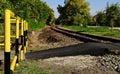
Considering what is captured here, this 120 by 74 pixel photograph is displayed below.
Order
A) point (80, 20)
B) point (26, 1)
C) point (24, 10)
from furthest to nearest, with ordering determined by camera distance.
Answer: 1. point (80, 20)
2. point (26, 1)
3. point (24, 10)

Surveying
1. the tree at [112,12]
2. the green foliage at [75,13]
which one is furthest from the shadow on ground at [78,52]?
the green foliage at [75,13]

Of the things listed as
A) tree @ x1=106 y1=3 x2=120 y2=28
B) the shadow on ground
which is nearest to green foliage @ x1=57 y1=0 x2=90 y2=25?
tree @ x1=106 y1=3 x2=120 y2=28

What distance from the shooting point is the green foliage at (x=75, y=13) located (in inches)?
4395

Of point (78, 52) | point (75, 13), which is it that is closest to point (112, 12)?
point (78, 52)

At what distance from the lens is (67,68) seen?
28.2 feet

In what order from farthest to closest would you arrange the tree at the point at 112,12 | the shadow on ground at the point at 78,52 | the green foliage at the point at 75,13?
the green foliage at the point at 75,13, the tree at the point at 112,12, the shadow on ground at the point at 78,52

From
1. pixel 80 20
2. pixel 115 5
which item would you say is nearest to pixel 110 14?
pixel 115 5

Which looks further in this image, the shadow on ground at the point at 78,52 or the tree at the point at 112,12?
the tree at the point at 112,12

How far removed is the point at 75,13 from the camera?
114125mm

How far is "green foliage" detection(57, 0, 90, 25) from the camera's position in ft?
366

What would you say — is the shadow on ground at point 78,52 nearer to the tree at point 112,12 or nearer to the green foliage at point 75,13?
the tree at point 112,12

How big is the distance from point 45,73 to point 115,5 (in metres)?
55.1

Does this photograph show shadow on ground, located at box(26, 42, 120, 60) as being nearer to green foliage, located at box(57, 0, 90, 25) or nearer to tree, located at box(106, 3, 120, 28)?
tree, located at box(106, 3, 120, 28)

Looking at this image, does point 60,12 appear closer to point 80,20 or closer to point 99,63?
point 80,20
